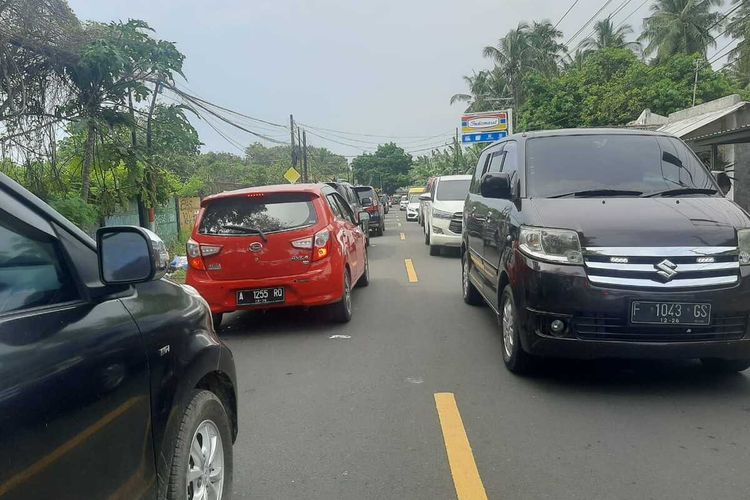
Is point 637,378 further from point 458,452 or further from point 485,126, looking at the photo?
point 485,126

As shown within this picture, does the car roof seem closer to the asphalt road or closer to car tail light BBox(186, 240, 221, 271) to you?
car tail light BBox(186, 240, 221, 271)

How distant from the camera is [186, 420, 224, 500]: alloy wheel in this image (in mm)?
2572

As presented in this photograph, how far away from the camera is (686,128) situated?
1931 cm

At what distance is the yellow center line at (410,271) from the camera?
10555 millimetres

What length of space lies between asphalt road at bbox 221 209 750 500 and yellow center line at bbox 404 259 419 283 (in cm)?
401

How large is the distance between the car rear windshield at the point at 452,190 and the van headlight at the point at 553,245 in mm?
9353

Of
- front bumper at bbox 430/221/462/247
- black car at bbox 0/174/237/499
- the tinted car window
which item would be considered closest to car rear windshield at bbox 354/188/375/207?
front bumper at bbox 430/221/462/247

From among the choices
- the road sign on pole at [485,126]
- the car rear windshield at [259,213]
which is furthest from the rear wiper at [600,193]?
A: the road sign on pole at [485,126]

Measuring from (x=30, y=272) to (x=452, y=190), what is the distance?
41.6 feet

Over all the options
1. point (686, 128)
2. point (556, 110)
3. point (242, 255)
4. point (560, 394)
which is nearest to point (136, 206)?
point (242, 255)

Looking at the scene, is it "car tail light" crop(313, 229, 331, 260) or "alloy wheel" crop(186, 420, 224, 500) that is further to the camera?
"car tail light" crop(313, 229, 331, 260)

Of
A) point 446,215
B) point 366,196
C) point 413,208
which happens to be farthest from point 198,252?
point 413,208

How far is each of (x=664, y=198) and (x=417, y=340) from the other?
272 centimetres

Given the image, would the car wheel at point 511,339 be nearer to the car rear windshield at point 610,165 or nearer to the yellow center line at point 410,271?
the car rear windshield at point 610,165
